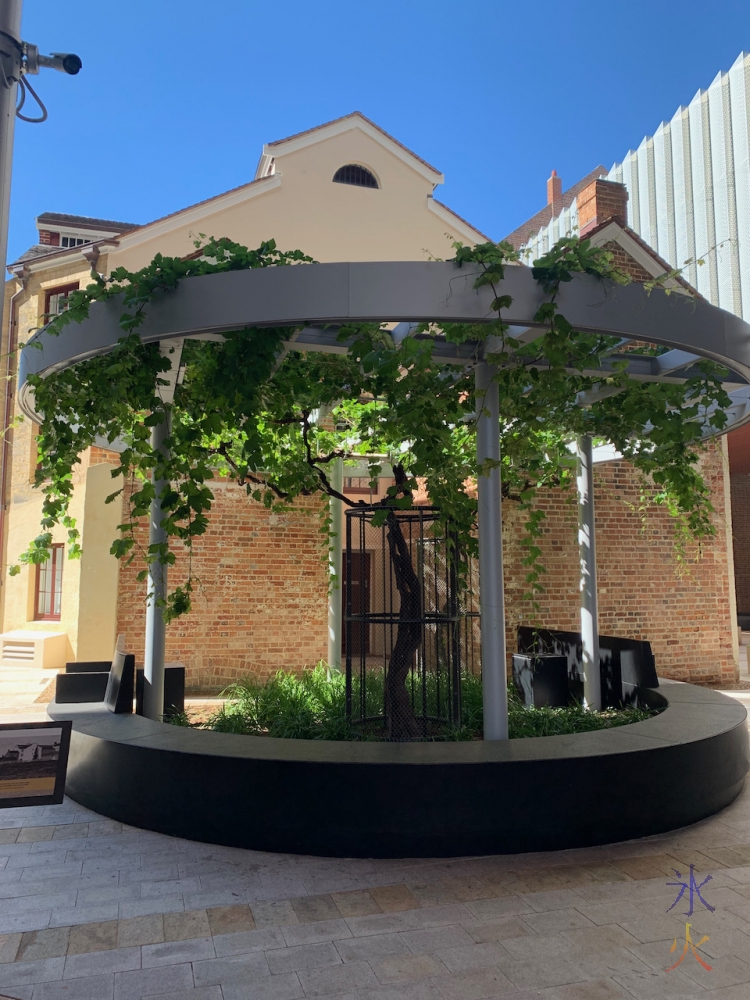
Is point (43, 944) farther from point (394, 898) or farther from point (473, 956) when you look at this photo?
point (473, 956)

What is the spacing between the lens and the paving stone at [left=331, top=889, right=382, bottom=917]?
307cm

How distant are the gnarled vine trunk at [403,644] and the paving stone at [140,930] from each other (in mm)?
2303

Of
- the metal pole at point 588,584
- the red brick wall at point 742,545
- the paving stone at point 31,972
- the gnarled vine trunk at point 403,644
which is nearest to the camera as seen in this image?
the paving stone at point 31,972

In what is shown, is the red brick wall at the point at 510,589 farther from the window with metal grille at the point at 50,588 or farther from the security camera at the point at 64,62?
the security camera at the point at 64,62

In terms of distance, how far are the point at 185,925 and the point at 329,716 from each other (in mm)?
2378

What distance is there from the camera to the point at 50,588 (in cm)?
1247

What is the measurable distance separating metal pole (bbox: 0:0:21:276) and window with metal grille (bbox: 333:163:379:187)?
39.4 feet

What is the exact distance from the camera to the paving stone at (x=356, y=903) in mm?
3072

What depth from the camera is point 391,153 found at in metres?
14.3

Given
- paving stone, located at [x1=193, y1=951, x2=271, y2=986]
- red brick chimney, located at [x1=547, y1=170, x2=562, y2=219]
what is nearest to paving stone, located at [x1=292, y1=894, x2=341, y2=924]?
paving stone, located at [x1=193, y1=951, x2=271, y2=986]

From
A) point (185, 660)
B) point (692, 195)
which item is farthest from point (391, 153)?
point (692, 195)

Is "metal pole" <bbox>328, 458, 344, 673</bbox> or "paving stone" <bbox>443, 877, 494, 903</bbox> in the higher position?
"metal pole" <bbox>328, 458, 344, 673</bbox>

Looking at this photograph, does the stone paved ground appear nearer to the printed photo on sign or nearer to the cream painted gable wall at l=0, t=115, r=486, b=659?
the printed photo on sign

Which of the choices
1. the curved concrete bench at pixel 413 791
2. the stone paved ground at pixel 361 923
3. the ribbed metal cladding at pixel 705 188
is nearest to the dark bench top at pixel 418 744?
the curved concrete bench at pixel 413 791
